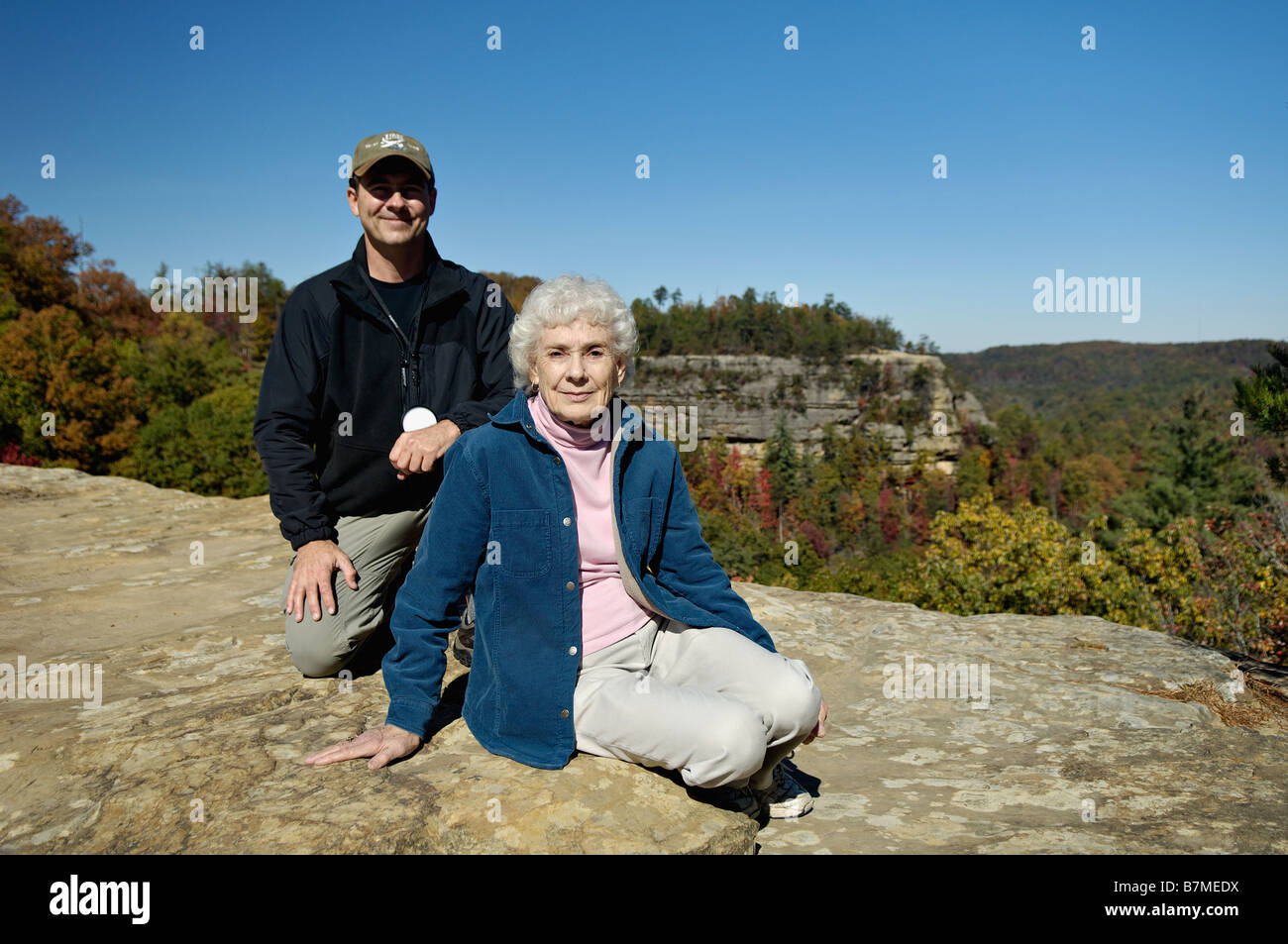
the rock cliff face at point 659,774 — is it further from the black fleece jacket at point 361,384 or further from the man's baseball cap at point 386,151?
the man's baseball cap at point 386,151

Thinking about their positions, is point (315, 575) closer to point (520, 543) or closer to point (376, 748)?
point (376, 748)

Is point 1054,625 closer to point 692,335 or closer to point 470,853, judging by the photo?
point 470,853

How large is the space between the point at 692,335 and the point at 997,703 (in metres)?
127

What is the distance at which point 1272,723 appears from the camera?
3.99m

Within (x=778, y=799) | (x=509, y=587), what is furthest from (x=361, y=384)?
(x=778, y=799)

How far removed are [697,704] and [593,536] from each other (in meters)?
0.68

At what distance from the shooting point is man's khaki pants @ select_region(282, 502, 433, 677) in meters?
3.68

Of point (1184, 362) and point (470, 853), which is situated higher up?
point (1184, 362)

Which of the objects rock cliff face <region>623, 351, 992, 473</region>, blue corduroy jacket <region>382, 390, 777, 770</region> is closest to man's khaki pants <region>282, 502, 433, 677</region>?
blue corduroy jacket <region>382, 390, 777, 770</region>

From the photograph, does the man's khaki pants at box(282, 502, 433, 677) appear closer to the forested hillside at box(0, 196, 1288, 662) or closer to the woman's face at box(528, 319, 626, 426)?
the woman's face at box(528, 319, 626, 426)

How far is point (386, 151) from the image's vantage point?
357 cm

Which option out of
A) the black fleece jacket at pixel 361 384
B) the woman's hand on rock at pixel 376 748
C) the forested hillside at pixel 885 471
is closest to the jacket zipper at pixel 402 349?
the black fleece jacket at pixel 361 384

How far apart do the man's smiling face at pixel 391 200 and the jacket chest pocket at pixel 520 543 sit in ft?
5.96
